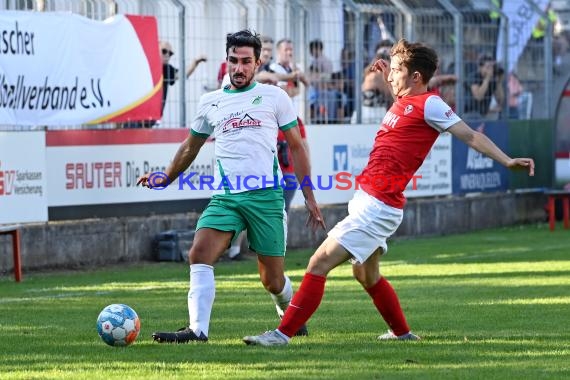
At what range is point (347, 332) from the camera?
10125 millimetres

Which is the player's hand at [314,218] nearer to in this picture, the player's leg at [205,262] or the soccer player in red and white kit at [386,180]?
the soccer player in red and white kit at [386,180]

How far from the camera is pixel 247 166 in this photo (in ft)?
31.3

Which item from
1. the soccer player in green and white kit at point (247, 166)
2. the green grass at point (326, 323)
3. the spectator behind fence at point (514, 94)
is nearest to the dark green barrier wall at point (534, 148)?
the spectator behind fence at point (514, 94)

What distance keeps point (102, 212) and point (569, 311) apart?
24.0 feet

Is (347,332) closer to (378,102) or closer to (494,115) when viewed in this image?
(378,102)

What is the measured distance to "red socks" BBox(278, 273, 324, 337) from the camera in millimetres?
9031

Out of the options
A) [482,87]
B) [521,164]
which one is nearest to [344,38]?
[482,87]

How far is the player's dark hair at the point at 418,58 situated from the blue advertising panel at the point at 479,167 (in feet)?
43.8

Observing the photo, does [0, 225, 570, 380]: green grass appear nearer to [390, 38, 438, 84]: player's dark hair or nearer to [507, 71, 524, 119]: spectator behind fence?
[390, 38, 438, 84]: player's dark hair

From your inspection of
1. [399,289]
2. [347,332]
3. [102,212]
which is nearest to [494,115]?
[102,212]

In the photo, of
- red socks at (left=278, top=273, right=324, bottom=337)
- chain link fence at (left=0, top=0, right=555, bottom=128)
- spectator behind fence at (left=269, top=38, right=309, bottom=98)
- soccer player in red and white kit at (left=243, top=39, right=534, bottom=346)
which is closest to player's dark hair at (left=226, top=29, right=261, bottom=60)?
soccer player in red and white kit at (left=243, top=39, right=534, bottom=346)

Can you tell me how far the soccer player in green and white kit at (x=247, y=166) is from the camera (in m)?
9.46

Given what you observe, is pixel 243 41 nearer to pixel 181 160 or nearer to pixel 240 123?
pixel 240 123

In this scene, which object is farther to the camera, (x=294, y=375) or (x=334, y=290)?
(x=334, y=290)
